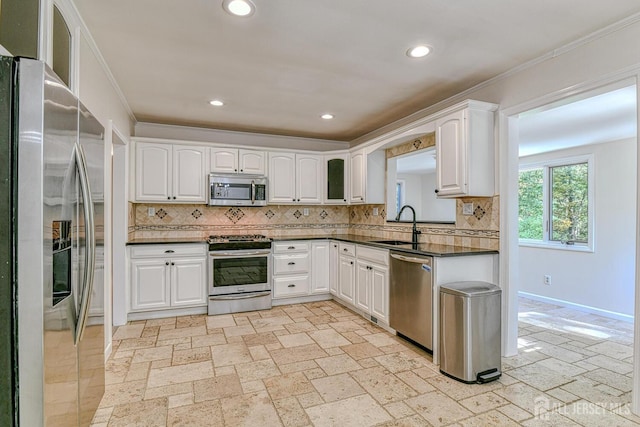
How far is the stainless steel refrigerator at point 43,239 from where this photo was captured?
114 centimetres

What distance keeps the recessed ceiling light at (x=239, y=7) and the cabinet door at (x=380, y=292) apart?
2.53 metres

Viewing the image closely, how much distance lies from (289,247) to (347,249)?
2.59ft

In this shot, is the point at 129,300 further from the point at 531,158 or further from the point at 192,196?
the point at 531,158

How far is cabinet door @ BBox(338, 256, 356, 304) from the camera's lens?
414 centimetres

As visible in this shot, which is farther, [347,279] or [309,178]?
Result: [309,178]

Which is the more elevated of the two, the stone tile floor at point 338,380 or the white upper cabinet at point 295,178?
the white upper cabinet at point 295,178

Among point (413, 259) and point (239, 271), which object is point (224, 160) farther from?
point (413, 259)

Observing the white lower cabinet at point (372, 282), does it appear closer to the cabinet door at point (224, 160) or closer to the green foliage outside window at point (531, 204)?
the cabinet door at point (224, 160)

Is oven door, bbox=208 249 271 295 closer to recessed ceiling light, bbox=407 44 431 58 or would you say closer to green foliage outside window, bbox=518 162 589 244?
recessed ceiling light, bbox=407 44 431 58

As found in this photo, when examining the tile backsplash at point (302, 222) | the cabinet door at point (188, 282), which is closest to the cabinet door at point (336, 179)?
the tile backsplash at point (302, 222)

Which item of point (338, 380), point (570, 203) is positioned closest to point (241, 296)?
point (338, 380)

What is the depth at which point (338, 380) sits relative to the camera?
2.49 metres

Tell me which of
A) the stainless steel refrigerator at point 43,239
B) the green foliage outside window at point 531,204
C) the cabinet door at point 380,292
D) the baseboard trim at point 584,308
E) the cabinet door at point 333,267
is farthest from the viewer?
the green foliage outside window at point 531,204

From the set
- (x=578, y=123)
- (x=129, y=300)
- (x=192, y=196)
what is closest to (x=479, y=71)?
(x=578, y=123)
